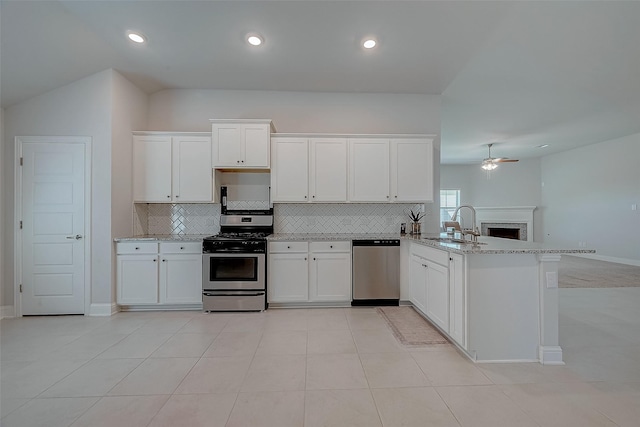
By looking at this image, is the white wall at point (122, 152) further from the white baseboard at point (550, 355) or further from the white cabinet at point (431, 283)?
the white baseboard at point (550, 355)

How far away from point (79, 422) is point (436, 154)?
182 inches

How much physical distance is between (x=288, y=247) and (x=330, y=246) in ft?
1.76

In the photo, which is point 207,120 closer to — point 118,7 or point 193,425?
point 118,7

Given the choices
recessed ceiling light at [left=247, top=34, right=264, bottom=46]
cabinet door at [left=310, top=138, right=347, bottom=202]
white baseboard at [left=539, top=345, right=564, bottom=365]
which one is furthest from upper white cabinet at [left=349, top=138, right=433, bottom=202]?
white baseboard at [left=539, top=345, right=564, bottom=365]

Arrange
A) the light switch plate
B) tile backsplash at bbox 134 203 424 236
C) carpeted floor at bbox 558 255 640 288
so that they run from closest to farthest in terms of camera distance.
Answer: the light switch plate < tile backsplash at bbox 134 203 424 236 < carpeted floor at bbox 558 255 640 288

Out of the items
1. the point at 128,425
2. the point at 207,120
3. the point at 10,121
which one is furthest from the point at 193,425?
the point at 10,121

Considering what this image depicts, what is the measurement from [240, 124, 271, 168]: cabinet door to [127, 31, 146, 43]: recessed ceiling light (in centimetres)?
135

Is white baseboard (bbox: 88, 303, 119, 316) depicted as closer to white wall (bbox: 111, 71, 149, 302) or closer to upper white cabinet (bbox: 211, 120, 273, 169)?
white wall (bbox: 111, 71, 149, 302)

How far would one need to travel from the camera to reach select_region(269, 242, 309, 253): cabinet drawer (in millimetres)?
3588

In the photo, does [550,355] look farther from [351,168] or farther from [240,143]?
[240,143]

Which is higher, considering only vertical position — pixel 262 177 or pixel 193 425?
pixel 262 177

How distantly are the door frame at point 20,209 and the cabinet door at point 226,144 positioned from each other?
1.43m

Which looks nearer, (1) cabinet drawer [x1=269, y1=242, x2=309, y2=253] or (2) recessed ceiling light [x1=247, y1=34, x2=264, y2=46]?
(2) recessed ceiling light [x1=247, y1=34, x2=264, y2=46]

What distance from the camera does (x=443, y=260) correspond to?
267 cm
